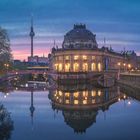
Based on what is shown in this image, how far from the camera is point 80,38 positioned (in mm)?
169875

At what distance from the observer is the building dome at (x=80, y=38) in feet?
556

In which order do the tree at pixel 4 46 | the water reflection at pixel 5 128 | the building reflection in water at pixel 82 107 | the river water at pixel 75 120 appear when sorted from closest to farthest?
the water reflection at pixel 5 128
the river water at pixel 75 120
the building reflection in water at pixel 82 107
the tree at pixel 4 46

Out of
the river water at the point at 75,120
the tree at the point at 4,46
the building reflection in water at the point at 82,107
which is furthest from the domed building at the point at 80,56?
the river water at the point at 75,120

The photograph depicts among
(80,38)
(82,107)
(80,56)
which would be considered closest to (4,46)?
(82,107)

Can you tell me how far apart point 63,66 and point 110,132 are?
11155 centimetres

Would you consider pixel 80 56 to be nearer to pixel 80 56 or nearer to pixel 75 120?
pixel 80 56

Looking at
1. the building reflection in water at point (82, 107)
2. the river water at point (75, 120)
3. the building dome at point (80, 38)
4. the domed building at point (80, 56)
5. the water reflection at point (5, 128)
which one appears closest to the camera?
the water reflection at point (5, 128)

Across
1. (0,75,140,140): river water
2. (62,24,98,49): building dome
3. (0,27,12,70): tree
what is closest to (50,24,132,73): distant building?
(62,24,98,49): building dome

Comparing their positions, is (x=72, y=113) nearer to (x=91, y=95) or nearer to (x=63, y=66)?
(x=91, y=95)

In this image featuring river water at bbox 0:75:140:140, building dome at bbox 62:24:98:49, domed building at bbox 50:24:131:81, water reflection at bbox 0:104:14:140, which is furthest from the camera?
building dome at bbox 62:24:98:49

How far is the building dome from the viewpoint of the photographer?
169 m

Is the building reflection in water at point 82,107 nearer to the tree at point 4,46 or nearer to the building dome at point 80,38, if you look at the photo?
the tree at point 4,46

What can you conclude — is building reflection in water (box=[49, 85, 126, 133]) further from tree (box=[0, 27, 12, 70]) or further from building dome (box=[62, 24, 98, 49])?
building dome (box=[62, 24, 98, 49])

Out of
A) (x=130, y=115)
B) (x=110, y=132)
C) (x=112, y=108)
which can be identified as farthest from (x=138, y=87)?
(x=110, y=132)
